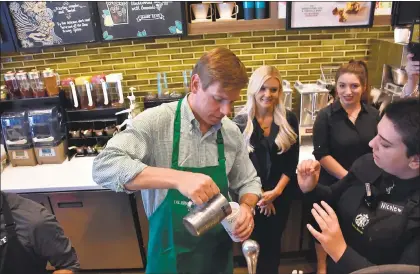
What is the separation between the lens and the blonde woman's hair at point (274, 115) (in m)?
2.05

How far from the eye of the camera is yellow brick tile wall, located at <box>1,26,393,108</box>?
286 cm

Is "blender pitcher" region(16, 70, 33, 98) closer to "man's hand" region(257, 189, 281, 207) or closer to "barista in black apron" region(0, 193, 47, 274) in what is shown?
"barista in black apron" region(0, 193, 47, 274)

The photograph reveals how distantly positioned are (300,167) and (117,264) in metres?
1.94

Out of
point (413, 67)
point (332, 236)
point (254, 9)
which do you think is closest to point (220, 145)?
point (332, 236)

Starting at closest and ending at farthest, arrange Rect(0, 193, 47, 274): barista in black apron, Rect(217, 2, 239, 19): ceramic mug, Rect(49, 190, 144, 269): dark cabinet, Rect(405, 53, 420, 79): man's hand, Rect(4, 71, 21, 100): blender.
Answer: Rect(0, 193, 47, 274): barista in black apron, Rect(405, 53, 420, 79): man's hand, Rect(49, 190, 144, 269): dark cabinet, Rect(217, 2, 239, 19): ceramic mug, Rect(4, 71, 21, 100): blender

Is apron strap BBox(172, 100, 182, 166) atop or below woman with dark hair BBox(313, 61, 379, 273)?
atop

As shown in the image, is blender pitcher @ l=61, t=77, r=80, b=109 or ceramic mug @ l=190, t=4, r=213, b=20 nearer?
ceramic mug @ l=190, t=4, r=213, b=20

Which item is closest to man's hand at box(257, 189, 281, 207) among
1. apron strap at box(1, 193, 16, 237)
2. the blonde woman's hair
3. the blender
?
the blonde woman's hair

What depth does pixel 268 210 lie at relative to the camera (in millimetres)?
2191

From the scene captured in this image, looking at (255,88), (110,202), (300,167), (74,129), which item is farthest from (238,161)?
(74,129)

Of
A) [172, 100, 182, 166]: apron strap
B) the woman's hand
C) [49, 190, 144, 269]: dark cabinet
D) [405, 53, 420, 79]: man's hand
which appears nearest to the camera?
[172, 100, 182, 166]: apron strap

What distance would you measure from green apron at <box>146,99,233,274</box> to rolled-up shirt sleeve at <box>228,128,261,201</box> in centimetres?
10

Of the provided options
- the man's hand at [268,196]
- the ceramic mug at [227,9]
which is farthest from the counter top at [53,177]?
the ceramic mug at [227,9]

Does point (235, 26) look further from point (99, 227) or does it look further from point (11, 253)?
point (11, 253)
